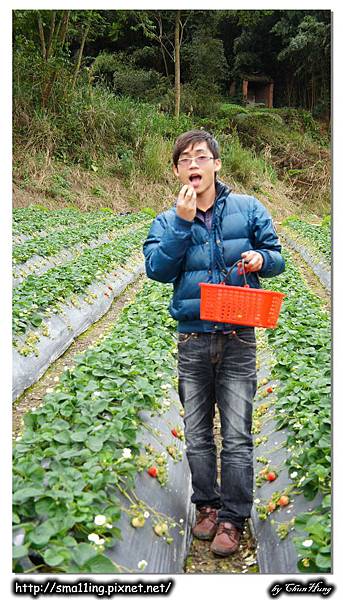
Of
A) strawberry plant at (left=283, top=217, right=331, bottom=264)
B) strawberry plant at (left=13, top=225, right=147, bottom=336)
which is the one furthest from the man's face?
strawberry plant at (left=283, top=217, right=331, bottom=264)

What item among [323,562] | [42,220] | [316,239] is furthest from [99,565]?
[42,220]

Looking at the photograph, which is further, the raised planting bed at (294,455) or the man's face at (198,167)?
the man's face at (198,167)

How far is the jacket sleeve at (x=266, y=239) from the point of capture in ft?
9.08

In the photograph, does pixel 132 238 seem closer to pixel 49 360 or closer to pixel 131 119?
pixel 49 360

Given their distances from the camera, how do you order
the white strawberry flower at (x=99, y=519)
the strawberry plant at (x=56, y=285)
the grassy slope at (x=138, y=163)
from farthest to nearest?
the grassy slope at (x=138, y=163), the strawberry plant at (x=56, y=285), the white strawberry flower at (x=99, y=519)

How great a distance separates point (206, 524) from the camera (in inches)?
121

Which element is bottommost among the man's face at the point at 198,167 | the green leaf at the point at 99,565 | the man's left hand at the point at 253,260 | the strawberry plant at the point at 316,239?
the green leaf at the point at 99,565

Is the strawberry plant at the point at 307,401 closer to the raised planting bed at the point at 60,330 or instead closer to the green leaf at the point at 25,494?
the green leaf at the point at 25,494

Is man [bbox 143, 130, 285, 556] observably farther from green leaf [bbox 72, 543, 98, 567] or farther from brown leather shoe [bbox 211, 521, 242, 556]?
green leaf [bbox 72, 543, 98, 567]

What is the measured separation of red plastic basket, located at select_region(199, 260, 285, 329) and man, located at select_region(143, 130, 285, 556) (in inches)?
5.9

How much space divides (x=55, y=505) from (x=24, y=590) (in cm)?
32

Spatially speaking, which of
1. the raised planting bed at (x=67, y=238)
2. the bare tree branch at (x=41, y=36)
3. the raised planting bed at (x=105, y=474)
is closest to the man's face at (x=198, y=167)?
the raised planting bed at (x=105, y=474)

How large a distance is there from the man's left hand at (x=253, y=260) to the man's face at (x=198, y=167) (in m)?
0.34

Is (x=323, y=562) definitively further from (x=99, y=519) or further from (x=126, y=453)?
(x=126, y=453)
